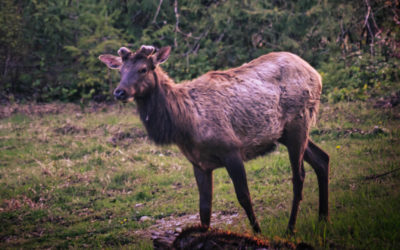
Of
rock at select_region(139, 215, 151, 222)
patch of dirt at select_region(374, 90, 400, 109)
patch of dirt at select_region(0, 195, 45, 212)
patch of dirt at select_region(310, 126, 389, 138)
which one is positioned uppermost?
patch of dirt at select_region(374, 90, 400, 109)

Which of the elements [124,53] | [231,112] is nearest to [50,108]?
[124,53]

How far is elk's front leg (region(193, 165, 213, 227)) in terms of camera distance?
214 inches

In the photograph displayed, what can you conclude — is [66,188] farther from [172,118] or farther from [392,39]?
[392,39]

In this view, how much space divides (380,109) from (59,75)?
11.0 metres

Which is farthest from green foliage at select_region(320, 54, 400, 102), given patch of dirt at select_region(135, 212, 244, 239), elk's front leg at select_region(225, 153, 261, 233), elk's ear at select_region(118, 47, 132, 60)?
elk's ear at select_region(118, 47, 132, 60)

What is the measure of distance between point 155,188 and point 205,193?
A: 2.75 m

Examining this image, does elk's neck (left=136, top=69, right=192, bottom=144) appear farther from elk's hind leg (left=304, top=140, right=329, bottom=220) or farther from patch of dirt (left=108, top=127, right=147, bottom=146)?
patch of dirt (left=108, top=127, right=147, bottom=146)

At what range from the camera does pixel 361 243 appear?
4.17 metres

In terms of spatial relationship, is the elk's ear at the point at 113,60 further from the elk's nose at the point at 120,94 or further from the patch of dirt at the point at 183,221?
the patch of dirt at the point at 183,221

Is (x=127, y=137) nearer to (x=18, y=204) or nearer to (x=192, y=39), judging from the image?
(x=18, y=204)

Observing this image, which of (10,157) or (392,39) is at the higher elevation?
(392,39)

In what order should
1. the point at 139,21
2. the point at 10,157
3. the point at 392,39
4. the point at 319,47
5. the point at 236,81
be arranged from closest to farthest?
the point at 236,81 < the point at 10,157 < the point at 392,39 < the point at 319,47 < the point at 139,21

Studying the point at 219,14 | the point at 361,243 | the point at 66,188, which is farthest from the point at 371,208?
the point at 219,14

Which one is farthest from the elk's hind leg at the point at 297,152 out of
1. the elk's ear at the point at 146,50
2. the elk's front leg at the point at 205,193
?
the elk's ear at the point at 146,50
